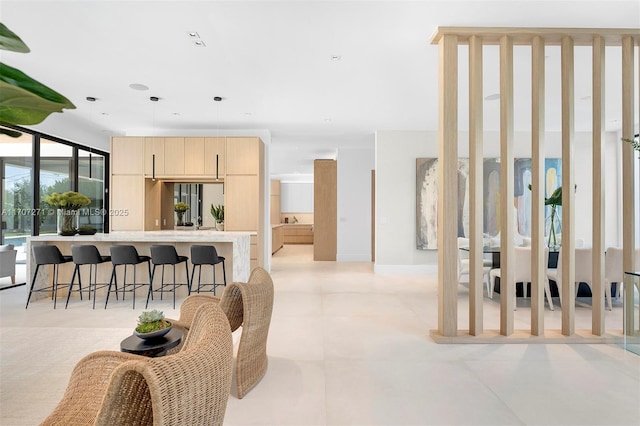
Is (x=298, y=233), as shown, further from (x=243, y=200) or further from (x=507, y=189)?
(x=507, y=189)

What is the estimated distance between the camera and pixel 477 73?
346 centimetres

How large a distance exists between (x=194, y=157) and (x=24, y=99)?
6.63 m

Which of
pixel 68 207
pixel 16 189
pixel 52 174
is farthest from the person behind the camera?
pixel 52 174

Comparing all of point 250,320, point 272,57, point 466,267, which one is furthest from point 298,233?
point 250,320

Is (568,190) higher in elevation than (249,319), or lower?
higher

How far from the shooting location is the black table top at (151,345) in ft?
6.50

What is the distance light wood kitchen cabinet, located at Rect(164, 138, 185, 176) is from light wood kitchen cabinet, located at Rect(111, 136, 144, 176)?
1.47ft

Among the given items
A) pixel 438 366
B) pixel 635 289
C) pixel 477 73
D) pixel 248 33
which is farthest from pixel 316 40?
pixel 635 289

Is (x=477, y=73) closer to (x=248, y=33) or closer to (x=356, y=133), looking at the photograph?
(x=248, y=33)

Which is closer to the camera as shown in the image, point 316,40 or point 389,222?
point 316,40

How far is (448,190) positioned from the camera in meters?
3.47

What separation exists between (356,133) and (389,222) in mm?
1978

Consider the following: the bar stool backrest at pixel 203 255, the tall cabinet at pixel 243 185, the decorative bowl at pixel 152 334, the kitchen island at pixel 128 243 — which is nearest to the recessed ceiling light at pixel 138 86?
the tall cabinet at pixel 243 185

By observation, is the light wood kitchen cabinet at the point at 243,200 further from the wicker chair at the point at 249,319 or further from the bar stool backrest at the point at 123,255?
the wicker chair at the point at 249,319
